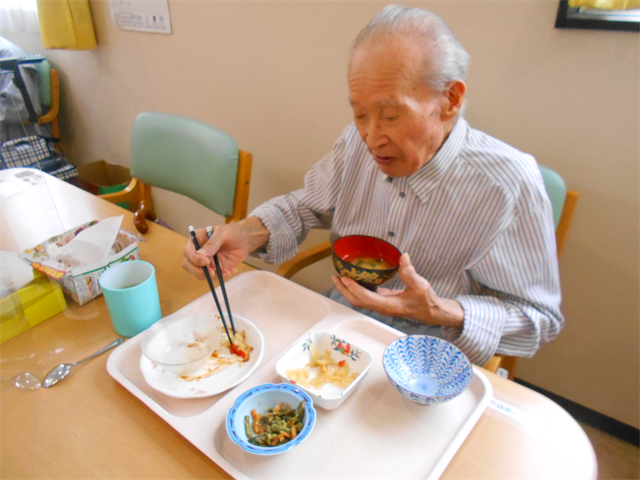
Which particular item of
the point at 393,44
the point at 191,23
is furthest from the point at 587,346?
the point at 191,23

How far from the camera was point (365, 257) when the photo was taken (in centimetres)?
109

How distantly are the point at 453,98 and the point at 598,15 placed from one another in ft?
1.83

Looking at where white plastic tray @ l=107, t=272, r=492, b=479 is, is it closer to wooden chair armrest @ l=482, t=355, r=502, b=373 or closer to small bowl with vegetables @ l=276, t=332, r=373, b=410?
small bowl with vegetables @ l=276, t=332, r=373, b=410

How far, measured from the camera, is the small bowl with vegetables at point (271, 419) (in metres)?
0.70

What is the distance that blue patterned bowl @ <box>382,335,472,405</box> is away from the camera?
32.9 inches

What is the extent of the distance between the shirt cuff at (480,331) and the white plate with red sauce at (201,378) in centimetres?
50

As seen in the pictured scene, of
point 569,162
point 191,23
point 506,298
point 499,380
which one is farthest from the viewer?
point 191,23

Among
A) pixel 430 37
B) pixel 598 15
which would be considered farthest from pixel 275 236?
pixel 598 15

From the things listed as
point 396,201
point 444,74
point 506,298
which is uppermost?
point 444,74

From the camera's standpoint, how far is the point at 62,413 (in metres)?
0.78

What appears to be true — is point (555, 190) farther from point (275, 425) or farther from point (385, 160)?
point (275, 425)

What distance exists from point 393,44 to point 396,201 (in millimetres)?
448

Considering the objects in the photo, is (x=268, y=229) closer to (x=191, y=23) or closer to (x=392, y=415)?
(x=392, y=415)

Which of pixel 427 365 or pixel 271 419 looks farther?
pixel 427 365
